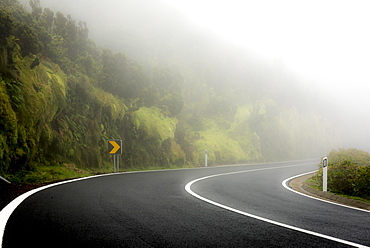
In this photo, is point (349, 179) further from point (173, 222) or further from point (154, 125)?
point (154, 125)

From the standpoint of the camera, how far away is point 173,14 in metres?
50.8

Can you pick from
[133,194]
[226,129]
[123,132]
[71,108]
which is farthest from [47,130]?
[226,129]

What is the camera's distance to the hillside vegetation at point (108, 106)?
43.0ft

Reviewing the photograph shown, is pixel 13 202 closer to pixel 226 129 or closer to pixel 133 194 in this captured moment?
pixel 133 194

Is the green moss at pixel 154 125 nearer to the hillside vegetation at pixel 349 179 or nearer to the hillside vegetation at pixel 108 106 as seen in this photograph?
the hillside vegetation at pixel 108 106

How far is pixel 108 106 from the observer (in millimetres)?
19375

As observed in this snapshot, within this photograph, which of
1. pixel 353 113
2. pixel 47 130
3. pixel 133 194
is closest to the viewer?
pixel 133 194

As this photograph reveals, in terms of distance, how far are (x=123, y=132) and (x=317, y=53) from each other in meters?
91.5

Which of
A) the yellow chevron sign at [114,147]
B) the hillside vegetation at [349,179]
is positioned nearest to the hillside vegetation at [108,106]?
the yellow chevron sign at [114,147]

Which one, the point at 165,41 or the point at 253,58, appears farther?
the point at 253,58

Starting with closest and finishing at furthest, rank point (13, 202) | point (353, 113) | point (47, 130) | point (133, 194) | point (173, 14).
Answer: point (13, 202), point (133, 194), point (47, 130), point (173, 14), point (353, 113)

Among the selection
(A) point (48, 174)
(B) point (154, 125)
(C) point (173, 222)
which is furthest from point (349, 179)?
(B) point (154, 125)

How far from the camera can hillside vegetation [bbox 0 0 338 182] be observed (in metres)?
13.1

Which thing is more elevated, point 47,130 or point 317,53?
point 317,53
